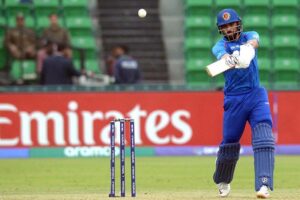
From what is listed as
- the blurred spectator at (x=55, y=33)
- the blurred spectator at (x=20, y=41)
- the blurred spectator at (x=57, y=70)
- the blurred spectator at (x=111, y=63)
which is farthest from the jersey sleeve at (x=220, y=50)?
the blurred spectator at (x=20, y=41)

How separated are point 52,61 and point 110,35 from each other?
345 cm

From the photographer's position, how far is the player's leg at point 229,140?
32.5 ft

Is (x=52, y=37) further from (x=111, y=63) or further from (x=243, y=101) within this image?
(x=243, y=101)

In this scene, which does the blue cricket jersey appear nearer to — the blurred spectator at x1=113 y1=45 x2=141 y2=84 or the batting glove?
the batting glove

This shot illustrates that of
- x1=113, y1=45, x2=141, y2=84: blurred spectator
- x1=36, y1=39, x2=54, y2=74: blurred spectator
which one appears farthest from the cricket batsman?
x1=36, y1=39, x2=54, y2=74: blurred spectator

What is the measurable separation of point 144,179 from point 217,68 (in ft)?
13.6

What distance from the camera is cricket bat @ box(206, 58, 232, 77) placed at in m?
9.26

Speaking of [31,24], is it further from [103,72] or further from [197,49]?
[197,49]

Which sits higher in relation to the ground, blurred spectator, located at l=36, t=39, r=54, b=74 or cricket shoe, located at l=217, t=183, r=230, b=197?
blurred spectator, located at l=36, t=39, r=54, b=74

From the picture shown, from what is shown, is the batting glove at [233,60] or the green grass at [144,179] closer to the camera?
the batting glove at [233,60]

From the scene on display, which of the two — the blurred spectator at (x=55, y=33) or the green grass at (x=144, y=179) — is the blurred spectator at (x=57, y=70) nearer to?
the blurred spectator at (x=55, y=33)

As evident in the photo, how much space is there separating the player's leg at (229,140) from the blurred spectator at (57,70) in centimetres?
821

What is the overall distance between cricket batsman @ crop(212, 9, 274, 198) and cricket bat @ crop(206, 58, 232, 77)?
0.06 metres

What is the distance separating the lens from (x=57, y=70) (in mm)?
18125
